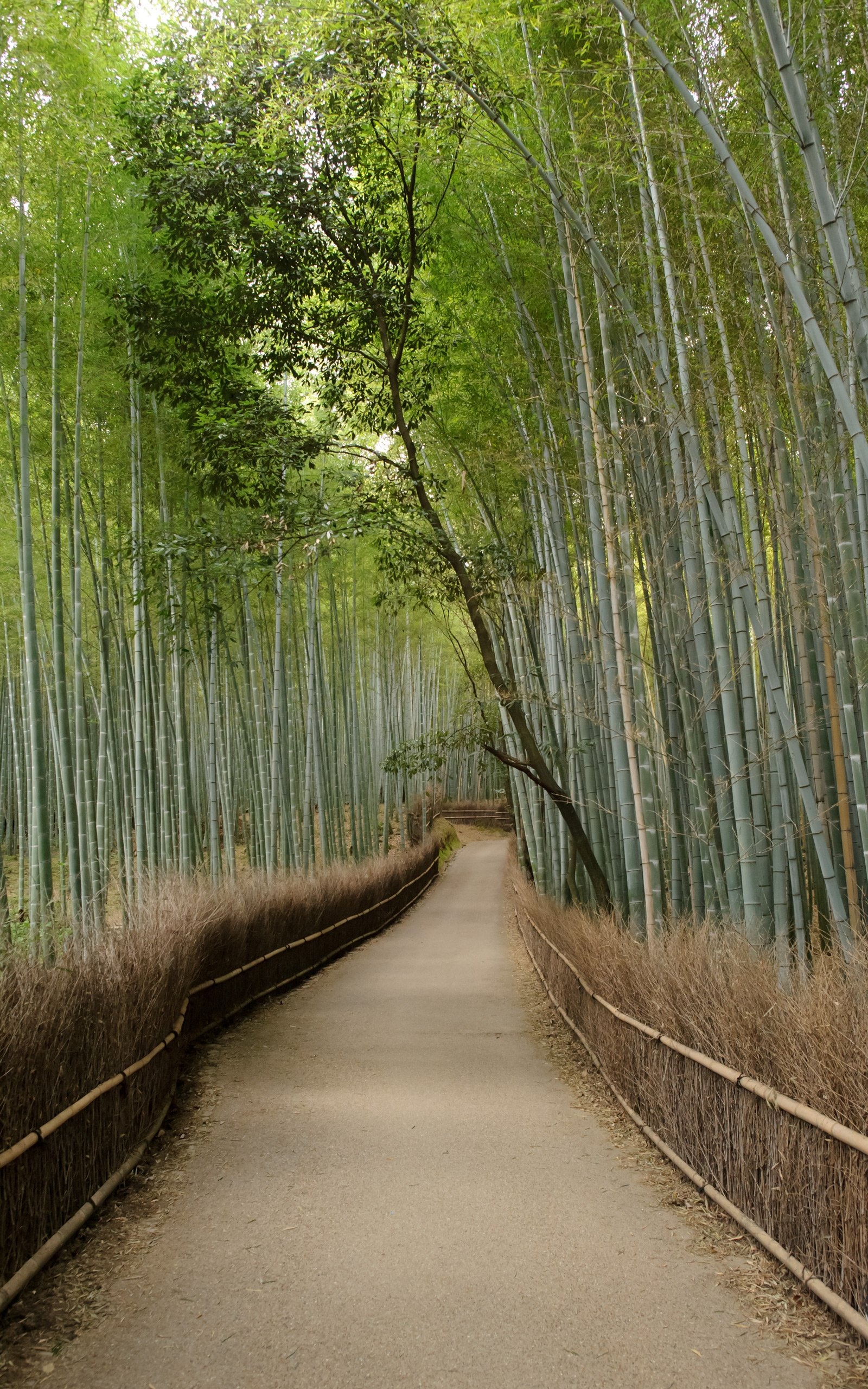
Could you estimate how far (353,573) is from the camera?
494 inches

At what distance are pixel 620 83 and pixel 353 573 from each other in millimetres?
8313

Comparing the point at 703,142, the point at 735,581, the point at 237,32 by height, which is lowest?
the point at 735,581

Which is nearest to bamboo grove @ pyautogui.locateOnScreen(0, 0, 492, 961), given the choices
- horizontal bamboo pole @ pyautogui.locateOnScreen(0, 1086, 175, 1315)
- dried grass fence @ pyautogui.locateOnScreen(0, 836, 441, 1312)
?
dried grass fence @ pyautogui.locateOnScreen(0, 836, 441, 1312)

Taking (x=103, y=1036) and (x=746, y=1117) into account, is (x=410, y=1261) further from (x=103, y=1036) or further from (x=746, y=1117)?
(x=103, y=1036)

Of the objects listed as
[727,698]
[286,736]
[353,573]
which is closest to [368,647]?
[353,573]

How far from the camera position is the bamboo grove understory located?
12.6ft

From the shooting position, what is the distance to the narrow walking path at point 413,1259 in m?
1.95

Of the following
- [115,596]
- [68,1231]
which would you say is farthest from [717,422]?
[115,596]

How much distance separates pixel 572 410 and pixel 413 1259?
4691mm

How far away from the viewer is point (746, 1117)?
2.60 meters

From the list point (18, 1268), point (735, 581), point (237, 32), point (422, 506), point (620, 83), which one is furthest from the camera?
point (422, 506)

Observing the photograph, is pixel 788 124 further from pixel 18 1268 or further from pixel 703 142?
pixel 18 1268

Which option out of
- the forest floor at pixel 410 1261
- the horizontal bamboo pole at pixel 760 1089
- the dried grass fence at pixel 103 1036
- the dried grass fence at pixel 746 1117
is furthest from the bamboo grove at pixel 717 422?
the dried grass fence at pixel 103 1036

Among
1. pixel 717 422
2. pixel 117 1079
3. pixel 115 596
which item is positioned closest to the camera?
pixel 117 1079
